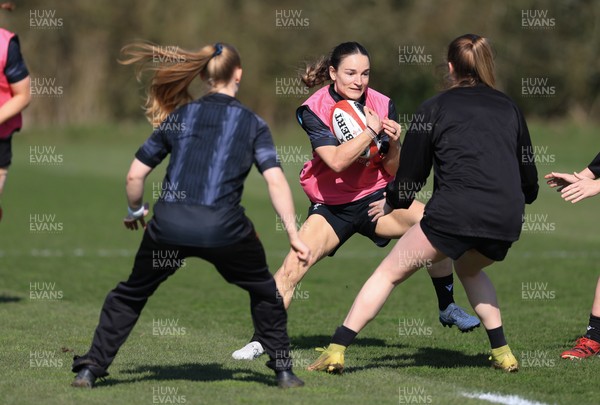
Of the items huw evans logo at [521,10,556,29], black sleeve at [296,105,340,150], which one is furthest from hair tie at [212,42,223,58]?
huw evans logo at [521,10,556,29]

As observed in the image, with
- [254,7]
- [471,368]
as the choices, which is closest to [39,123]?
→ [254,7]

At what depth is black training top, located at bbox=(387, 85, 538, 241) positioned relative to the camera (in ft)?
22.0

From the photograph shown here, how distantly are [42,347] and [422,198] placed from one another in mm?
10627

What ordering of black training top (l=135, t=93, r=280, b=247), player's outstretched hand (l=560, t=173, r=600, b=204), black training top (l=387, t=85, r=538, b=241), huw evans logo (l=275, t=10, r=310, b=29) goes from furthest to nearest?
huw evans logo (l=275, t=10, r=310, b=29)
player's outstretched hand (l=560, t=173, r=600, b=204)
black training top (l=387, t=85, r=538, b=241)
black training top (l=135, t=93, r=280, b=247)

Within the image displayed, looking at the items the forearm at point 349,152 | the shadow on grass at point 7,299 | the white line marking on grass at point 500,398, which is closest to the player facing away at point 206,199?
the white line marking on grass at point 500,398

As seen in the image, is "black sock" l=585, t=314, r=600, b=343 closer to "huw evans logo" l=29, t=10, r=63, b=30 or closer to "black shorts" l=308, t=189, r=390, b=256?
"black shorts" l=308, t=189, r=390, b=256

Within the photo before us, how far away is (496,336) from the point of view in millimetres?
7297

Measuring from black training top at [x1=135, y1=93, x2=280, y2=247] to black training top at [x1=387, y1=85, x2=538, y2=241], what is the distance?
3.77 feet

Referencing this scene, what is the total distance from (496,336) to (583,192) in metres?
1.17

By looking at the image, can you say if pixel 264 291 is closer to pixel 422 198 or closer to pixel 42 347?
pixel 42 347

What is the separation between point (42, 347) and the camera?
316 inches

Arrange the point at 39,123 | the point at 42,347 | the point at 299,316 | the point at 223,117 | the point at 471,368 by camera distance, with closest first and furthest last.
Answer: the point at 223,117
the point at 471,368
the point at 42,347
the point at 299,316
the point at 39,123

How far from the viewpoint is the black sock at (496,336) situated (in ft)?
23.9

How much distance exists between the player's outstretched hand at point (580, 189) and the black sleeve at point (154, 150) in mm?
2834
